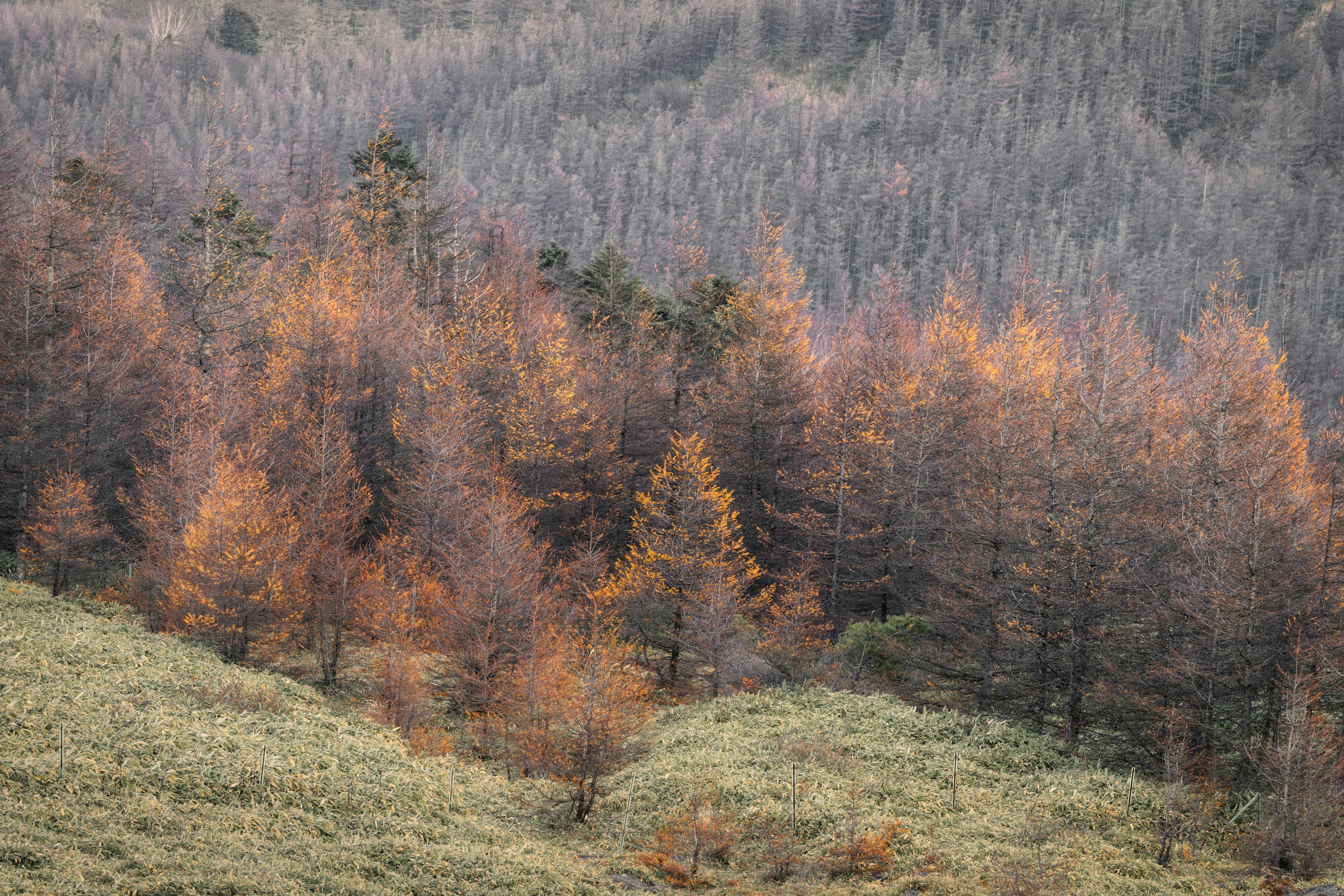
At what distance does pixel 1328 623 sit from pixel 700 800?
18110 millimetres

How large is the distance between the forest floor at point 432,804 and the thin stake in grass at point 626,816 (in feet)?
0.52

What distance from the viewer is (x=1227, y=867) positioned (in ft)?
55.8

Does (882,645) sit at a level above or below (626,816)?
below

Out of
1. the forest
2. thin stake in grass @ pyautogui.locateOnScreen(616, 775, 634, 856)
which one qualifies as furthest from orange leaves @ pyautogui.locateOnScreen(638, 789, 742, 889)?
the forest

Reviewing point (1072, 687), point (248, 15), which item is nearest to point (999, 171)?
point (1072, 687)

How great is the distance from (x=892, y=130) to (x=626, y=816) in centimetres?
15613

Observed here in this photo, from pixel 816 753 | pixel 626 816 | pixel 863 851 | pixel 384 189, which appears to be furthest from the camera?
pixel 384 189

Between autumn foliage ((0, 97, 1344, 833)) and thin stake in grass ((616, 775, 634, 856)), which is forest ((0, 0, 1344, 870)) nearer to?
autumn foliage ((0, 97, 1344, 833))

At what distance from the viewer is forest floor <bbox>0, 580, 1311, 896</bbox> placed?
498 inches

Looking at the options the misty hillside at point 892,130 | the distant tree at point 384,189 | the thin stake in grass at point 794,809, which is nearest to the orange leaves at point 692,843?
the thin stake in grass at point 794,809

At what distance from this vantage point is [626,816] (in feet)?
57.8

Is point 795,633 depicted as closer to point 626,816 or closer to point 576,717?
point 576,717

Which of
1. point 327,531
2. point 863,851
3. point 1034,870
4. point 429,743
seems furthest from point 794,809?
point 327,531

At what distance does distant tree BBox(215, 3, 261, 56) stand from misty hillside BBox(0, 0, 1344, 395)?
3922 millimetres
